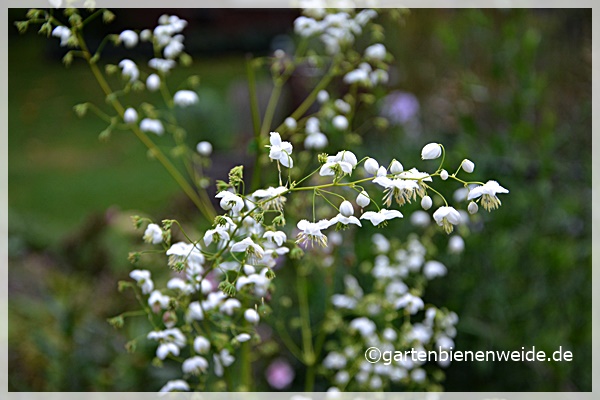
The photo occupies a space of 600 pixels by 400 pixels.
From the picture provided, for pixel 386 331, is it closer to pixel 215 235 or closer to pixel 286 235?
pixel 286 235

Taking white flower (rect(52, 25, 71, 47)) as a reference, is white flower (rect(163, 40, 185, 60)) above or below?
below

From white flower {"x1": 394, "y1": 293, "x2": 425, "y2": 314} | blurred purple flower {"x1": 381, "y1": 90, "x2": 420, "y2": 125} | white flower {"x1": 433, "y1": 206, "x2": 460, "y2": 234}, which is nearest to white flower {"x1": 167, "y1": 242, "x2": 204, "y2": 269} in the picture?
white flower {"x1": 433, "y1": 206, "x2": 460, "y2": 234}

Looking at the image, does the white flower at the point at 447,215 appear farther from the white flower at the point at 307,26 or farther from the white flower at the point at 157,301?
the white flower at the point at 307,26

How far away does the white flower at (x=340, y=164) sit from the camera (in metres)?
0.90

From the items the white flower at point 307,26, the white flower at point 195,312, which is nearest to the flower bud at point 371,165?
the white flower at point 195,312

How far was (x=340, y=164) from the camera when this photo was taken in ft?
2.98

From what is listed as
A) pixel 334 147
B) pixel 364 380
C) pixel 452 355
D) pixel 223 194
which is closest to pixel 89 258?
pixel 334 147

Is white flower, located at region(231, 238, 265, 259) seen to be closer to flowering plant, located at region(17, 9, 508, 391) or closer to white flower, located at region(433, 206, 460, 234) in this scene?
flowering plant, located at region(17, 9, 508, 391)

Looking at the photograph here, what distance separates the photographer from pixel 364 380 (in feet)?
5.28

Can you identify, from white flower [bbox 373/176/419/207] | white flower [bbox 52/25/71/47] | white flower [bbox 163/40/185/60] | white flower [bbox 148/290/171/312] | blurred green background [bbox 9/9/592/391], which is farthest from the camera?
blurred green background [bbox 9/9/592/391]

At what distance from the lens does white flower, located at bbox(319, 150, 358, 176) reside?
904 mm

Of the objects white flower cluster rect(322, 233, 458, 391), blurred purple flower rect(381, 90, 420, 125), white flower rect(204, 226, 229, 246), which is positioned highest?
white flower rect(204, 226, 229, 246)

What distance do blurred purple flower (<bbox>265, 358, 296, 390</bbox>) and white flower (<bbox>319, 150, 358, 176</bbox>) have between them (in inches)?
52.0

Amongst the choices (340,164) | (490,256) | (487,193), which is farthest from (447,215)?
(490,256)
